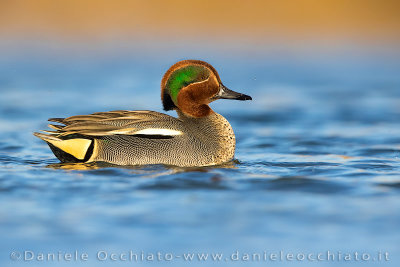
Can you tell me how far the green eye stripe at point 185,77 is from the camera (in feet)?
28.1

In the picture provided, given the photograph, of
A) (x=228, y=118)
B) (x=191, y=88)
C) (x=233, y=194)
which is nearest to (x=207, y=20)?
(x=228, y=118)

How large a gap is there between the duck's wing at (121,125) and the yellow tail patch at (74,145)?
77 mm

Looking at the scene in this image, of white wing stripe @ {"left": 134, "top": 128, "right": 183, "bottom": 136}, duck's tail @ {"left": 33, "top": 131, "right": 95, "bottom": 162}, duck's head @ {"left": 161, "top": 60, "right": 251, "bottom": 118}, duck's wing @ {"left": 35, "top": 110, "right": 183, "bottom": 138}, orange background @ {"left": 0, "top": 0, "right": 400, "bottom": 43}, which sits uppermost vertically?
orange background @ {"left": 0, "top": 0, "right": 400, "bottom": 43}

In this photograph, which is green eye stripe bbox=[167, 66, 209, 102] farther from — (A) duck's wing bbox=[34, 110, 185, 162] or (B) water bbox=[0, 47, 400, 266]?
(B) water bbox=[0, 47, 400, 266]

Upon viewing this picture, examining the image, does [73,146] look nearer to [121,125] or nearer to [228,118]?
[121,125]

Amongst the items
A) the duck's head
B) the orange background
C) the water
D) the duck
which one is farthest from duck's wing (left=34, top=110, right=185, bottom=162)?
the orange background

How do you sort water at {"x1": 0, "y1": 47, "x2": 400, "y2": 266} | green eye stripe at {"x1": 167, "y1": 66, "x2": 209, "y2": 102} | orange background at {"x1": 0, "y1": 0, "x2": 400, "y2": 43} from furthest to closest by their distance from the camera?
orange background at {"x1": 0, "y1": 0, "x2": 400, "y2": 43}, green eye stripe at {"x1": 167, "y1": 66, "x2": 209, "y2": 102}, water at {"x1": 0, "y1": 47, "x2": 400, "y2": 266}

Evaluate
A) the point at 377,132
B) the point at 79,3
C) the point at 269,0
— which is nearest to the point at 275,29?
the point at 269,0

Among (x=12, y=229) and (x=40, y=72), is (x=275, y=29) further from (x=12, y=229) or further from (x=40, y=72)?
(x=12, y=229)

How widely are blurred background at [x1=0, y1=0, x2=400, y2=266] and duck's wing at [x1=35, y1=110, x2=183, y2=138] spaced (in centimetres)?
40

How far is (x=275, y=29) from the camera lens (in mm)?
22891

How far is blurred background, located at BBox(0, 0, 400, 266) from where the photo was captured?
6.20 meters

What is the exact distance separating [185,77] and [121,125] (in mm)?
924

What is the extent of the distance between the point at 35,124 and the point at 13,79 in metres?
5.27
